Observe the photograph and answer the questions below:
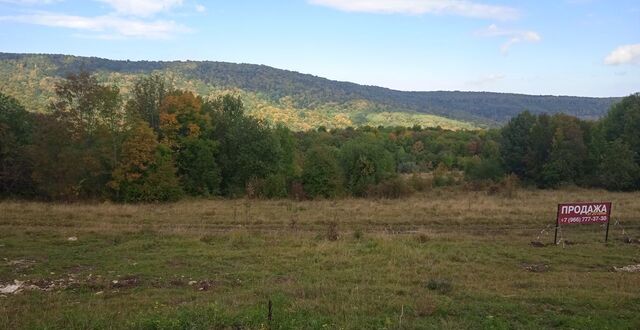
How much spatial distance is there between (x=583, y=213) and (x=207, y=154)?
32006mm

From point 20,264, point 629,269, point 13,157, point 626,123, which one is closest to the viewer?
point 20,264

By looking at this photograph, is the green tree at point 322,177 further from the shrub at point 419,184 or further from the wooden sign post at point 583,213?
the wooden sign post at point 583,213

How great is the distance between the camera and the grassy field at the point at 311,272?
387 inches

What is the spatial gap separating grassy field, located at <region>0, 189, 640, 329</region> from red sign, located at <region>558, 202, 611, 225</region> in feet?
2.87

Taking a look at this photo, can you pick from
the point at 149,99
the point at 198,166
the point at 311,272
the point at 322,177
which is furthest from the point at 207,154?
the point at 311,272

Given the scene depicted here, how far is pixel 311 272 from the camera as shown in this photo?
47.8ft

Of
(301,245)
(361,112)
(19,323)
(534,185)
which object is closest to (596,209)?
(301,245)

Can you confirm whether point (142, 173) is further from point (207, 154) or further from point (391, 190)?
point (391, 190)

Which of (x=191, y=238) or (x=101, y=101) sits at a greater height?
(x=101, y=101)

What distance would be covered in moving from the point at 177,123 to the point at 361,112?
14990 centimetres

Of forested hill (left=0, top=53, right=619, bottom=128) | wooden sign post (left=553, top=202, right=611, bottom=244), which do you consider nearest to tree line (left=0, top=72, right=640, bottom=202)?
wooden sign post (left=553, top=202, right=611, bottom=244)

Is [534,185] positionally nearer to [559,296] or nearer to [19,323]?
[559,296]

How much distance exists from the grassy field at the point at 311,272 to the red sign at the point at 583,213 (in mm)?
874

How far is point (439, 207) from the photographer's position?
30766 mm
